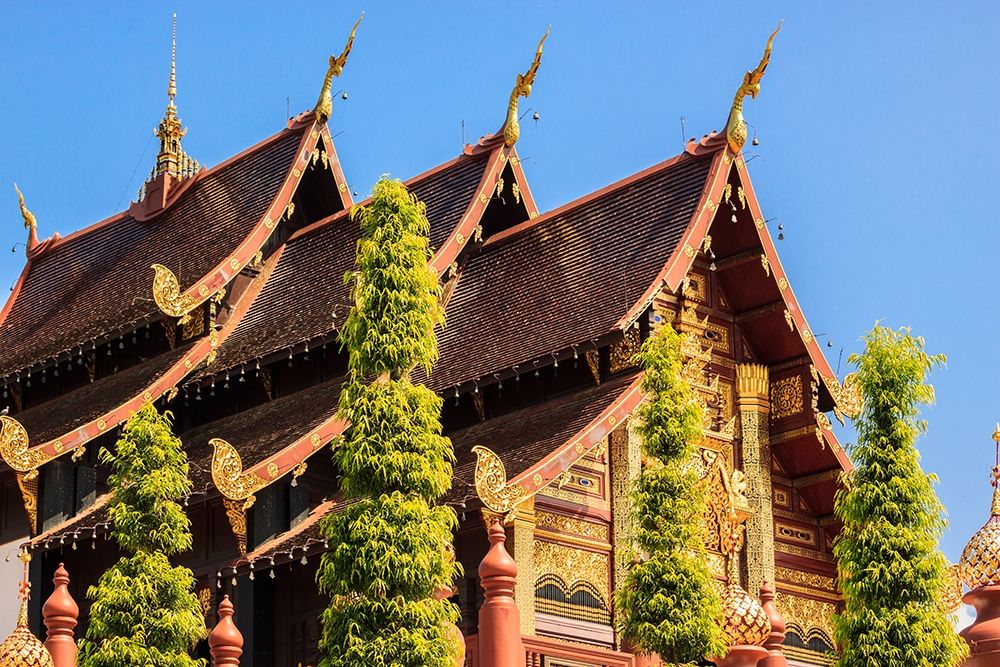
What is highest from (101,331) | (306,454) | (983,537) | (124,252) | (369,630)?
(124,252)

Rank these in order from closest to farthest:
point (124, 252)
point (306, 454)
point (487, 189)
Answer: point (306, 454), point (487, 189), point (124, 252)

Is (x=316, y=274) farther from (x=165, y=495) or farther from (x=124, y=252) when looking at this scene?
(x=165, y=495)

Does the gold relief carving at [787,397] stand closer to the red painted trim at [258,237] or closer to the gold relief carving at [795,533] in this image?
the gold relief carving at [795,533]

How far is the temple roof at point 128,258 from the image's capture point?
103 ft

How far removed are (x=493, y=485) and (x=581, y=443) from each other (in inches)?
54.8

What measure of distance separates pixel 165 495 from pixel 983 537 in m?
8.45

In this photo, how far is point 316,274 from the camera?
101 ft

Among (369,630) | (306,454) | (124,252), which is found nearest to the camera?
(369,630)

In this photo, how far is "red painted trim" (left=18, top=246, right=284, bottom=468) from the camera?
2744 cm

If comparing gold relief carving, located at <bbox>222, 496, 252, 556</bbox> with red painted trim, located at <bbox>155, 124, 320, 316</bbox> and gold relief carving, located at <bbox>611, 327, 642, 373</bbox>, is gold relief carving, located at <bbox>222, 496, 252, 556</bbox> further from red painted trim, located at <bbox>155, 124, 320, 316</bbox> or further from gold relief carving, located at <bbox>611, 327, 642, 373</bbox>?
gold relief carving, located at <bbox>611, 327, 642, 373</bbox>

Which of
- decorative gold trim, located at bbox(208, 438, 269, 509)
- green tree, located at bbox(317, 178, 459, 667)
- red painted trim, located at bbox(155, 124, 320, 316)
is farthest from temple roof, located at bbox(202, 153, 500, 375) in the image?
green tree, located at bbox(317, 178, 459, 667)

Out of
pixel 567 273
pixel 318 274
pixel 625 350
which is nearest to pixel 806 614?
pixel 625 350

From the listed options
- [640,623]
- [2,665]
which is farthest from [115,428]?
[640,623]

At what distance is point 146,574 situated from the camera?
22141 millimetres
